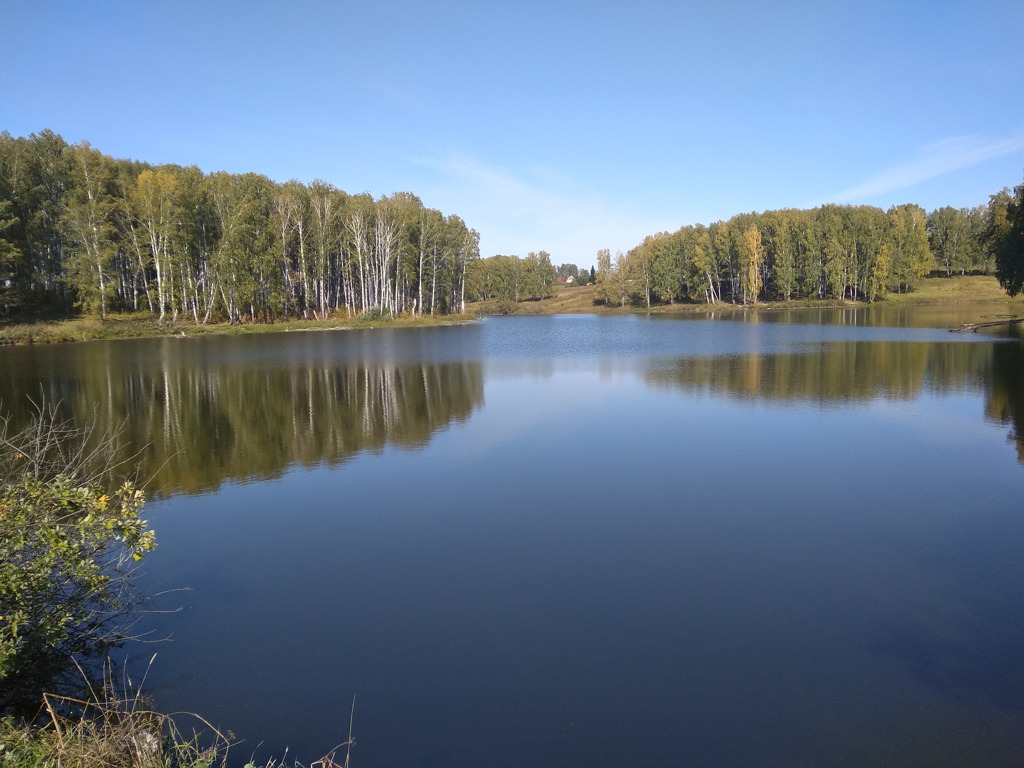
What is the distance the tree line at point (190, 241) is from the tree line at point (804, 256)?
36257mm

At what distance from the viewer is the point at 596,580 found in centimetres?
677

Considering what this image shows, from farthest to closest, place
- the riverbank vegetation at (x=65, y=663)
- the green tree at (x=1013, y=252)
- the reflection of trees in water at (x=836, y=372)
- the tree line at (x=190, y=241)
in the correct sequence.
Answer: the tree line at (x=190, y=241), the green tree at (x=1013, y=252), the reflection of trees in water at (x=836, y=372), the riverbank vegetation at (x=65, y=663)

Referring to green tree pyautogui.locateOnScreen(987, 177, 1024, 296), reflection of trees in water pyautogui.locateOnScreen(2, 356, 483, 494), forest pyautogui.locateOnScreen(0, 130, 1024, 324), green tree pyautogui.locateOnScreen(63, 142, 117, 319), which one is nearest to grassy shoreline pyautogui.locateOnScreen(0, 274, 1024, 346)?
forest pyautogui.locateOnScreen(0, 130, 1024, 324)

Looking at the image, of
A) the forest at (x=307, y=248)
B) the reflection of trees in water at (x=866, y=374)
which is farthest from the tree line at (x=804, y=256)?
the reflection of trees in water at (x=866, y=374)

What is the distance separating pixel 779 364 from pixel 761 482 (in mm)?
15516

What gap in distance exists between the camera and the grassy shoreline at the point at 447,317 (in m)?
38.1

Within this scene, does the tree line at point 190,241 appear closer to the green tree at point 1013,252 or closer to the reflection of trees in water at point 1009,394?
the green tree at point 1013,252

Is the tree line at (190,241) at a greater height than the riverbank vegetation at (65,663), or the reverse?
the tree line at (190,241)

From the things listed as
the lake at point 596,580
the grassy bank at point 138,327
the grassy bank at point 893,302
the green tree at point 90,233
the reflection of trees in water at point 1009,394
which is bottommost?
the lake at point 596,580

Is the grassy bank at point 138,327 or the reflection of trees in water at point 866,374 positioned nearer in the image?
the reflection of trees in water at point 866,374

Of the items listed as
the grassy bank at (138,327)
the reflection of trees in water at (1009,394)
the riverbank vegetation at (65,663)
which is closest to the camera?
the riverbank vegetation at (65,663)

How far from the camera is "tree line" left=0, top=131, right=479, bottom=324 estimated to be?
41.7 metres

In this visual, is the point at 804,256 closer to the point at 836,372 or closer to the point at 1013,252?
the point at 1013,252

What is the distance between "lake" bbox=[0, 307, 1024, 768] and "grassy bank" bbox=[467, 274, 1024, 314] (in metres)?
62.2
